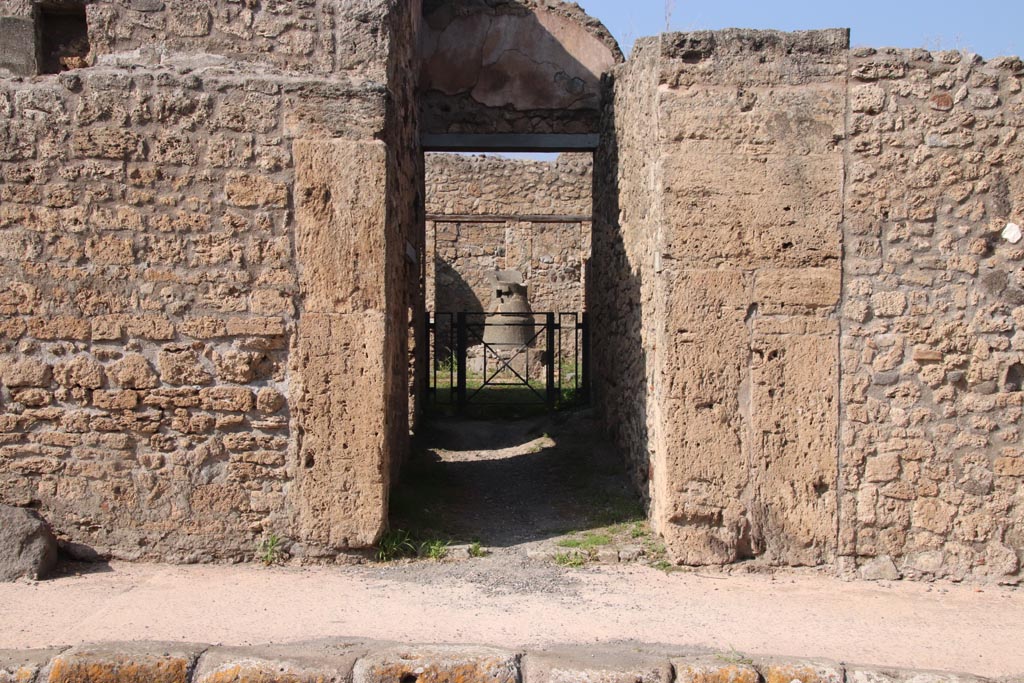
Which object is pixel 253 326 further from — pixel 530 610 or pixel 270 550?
pixel 530 610

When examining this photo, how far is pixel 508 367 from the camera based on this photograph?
1115 centimetres

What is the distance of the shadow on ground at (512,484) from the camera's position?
5.54 meters

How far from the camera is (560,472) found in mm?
7070

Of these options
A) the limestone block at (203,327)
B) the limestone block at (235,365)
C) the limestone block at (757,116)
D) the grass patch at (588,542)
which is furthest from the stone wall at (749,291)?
the limestone block at (203,327)

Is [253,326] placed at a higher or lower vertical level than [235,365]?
higher

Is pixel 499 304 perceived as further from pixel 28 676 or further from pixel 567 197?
pixel 28 676

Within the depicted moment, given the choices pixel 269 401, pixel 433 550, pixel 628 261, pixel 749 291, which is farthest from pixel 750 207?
pixel 269 401

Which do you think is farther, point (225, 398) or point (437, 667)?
point (225, 398)

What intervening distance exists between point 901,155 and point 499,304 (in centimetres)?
922

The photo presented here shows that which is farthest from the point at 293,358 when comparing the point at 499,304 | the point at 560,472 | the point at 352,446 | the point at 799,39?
the point at 499,304

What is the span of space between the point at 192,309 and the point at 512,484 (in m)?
3.19

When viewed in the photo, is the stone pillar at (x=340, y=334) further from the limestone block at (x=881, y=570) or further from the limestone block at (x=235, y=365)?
the limestone block at (x=881, y=570)

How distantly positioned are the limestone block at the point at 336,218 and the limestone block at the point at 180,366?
696 mm

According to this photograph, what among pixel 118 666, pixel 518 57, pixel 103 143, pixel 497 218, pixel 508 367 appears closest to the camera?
pixel 118 666
